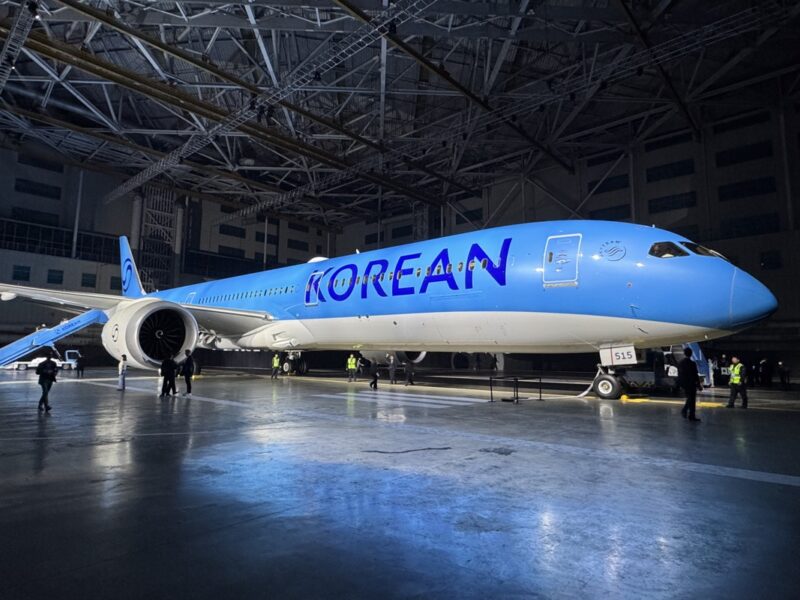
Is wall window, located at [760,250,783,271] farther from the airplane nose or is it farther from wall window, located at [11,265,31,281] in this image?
wall window, located at [11,265,31,281]

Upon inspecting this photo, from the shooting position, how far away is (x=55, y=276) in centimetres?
3312

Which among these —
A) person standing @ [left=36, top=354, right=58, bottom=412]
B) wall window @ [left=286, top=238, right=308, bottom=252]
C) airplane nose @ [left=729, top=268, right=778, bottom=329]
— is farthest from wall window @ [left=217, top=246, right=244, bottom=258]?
airplane nose @ [left=729, top=268, right=778, bottom=329]

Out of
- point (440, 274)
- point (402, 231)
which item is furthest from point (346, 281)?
point (402, 231)

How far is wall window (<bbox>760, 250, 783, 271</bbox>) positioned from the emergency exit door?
18.7 meters

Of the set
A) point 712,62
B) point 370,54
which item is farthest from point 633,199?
point 370,54

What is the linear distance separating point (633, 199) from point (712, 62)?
7715 millimetres

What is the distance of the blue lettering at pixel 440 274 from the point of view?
12000mm

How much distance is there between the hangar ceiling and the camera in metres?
17.8

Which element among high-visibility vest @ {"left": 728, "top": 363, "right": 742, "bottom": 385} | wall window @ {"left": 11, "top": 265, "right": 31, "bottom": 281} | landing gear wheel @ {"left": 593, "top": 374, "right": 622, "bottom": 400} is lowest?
landing gear wheel @ {"left": 593, "top": 374, "right": 622, "bottom": 400}

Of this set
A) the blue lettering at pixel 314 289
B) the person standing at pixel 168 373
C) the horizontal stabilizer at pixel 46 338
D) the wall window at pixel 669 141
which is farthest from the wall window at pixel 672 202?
the horizontal stabilizer at pixel 46 338

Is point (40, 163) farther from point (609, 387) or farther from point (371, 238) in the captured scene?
point (609, 387)

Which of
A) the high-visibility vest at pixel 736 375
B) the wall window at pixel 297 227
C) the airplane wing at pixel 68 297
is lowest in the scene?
the high-visibility vest at pixel 736 375

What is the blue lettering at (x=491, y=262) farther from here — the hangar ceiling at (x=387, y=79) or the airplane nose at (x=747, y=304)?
the hangar ceiling at (x=387, y=79)

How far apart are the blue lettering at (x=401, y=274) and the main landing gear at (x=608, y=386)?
516cm
